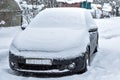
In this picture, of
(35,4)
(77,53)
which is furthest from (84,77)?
(35,4)

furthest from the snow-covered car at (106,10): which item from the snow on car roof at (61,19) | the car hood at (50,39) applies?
the car hood at (50,39)

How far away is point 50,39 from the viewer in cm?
866

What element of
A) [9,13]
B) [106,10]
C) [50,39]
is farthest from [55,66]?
[106,10]

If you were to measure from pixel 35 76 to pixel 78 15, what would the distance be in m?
2.41

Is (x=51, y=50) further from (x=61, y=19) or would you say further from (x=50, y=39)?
(x=61, y=19)

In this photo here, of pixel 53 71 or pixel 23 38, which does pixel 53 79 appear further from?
pixel 23 38

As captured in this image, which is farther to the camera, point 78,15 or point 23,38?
point 78,15

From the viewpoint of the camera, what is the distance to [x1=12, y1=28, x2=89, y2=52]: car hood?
8.33m

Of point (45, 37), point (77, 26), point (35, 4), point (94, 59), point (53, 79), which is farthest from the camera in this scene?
point (35, 4)

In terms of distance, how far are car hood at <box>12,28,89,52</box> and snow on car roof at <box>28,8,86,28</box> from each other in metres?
0.38

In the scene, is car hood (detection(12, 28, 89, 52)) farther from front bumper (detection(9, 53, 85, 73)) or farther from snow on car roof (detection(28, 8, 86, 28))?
snow on car roof (detection(28, 8, 86, 28))

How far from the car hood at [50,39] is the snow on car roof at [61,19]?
15.1 inches

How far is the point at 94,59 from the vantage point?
10.7m

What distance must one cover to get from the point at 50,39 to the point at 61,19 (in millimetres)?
1430
